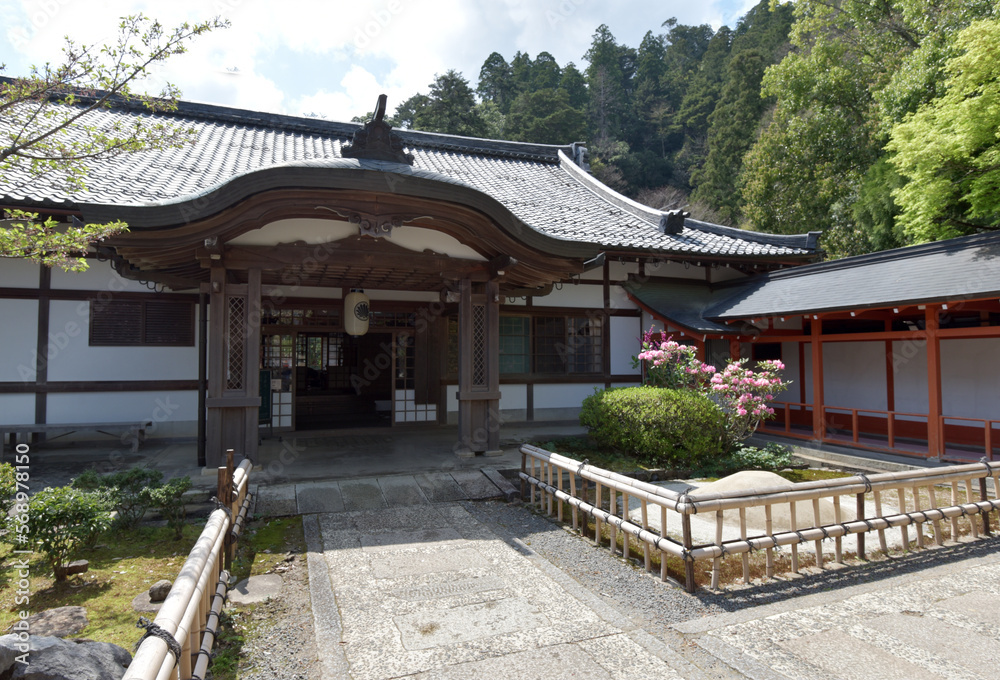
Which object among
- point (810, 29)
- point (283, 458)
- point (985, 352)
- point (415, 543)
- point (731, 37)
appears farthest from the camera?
point (731, 37)

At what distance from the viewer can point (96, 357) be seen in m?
8.68

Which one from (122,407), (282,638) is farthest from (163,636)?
(122,407)

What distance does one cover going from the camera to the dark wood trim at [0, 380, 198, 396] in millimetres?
8250

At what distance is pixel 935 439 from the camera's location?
8148 millimetres

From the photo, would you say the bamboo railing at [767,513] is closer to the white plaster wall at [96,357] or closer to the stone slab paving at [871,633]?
the stone slab paving at [871,633]

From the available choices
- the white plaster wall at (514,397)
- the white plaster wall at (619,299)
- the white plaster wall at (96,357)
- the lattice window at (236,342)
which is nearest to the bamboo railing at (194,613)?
the lattice window at (236,342)

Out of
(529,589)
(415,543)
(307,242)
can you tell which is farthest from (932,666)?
(307,242)

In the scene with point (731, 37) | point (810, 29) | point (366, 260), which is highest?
point (731, 37)

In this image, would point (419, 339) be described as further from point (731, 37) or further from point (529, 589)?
point (731, 37)

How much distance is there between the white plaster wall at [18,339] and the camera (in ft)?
27.0

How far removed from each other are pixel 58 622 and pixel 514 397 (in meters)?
8.01

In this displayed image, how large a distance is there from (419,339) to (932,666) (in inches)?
359

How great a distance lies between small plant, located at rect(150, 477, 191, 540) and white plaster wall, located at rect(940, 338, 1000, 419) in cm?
1145

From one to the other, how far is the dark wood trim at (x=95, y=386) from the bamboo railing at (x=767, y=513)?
20.5 feet
